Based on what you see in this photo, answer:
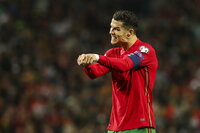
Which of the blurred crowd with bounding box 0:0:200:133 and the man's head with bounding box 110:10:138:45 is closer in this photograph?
the man's head with bounding box 110:10:138:45

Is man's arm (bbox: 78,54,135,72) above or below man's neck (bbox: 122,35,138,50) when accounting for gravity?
below

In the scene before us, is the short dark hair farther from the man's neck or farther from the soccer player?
the man's neck

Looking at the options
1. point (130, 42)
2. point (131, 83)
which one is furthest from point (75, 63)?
point (131, 83)

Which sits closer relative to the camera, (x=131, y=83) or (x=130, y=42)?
(x=131, y=83)

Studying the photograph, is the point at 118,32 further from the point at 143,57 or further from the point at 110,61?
the point at 110,61

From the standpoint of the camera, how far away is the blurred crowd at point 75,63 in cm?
1005

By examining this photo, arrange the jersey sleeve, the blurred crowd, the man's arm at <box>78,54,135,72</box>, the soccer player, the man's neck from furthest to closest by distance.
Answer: the blurred crowd < the man's neck < the soccer player < the jersey sleeve < the man's arm at <box>78,54,135,72</box>

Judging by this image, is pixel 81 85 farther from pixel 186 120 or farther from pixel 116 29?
pixel 116 29

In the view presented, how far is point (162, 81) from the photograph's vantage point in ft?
37.7

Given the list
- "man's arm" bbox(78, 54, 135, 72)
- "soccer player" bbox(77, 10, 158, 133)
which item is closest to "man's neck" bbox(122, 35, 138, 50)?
"soccer player" bbox(77, 10, 158, 133)

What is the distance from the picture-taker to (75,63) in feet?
38.3

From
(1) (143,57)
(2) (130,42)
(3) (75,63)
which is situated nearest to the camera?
(1) (143,57)

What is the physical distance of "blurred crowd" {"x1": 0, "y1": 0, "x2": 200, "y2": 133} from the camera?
1005 cm

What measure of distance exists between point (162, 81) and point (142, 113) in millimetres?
6778
